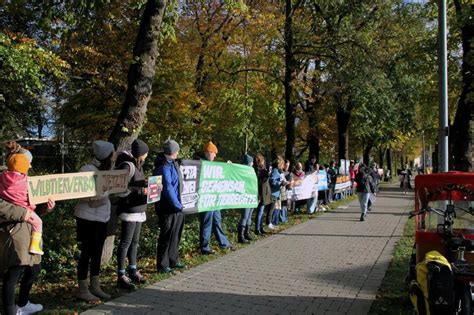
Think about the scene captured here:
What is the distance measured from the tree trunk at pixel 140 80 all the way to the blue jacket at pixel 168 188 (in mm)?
865

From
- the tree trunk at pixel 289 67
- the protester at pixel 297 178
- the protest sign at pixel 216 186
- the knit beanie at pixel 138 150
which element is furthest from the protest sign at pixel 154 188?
the tree trunk at pixel 289 67

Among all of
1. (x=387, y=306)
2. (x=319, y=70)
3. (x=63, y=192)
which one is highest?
(x=319, y=70)

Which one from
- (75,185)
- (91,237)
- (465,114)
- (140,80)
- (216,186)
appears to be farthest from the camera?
(465,114)

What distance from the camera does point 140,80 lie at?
26.5ft

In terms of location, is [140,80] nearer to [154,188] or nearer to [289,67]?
[154,188]

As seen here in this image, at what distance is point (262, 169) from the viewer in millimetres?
11812

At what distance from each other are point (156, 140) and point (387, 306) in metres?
14.5

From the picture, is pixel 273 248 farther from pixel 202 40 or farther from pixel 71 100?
pixel 202 40

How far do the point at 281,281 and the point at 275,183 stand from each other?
196 inches

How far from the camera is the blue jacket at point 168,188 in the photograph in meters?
7.32

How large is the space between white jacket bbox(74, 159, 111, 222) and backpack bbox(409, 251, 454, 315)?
3505mm

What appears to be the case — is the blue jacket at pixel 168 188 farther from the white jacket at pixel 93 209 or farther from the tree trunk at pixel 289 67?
the tree trunk at pixel 289 67

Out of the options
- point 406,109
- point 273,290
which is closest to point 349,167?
point 406,109

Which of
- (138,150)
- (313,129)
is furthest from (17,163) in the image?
(313,129)
